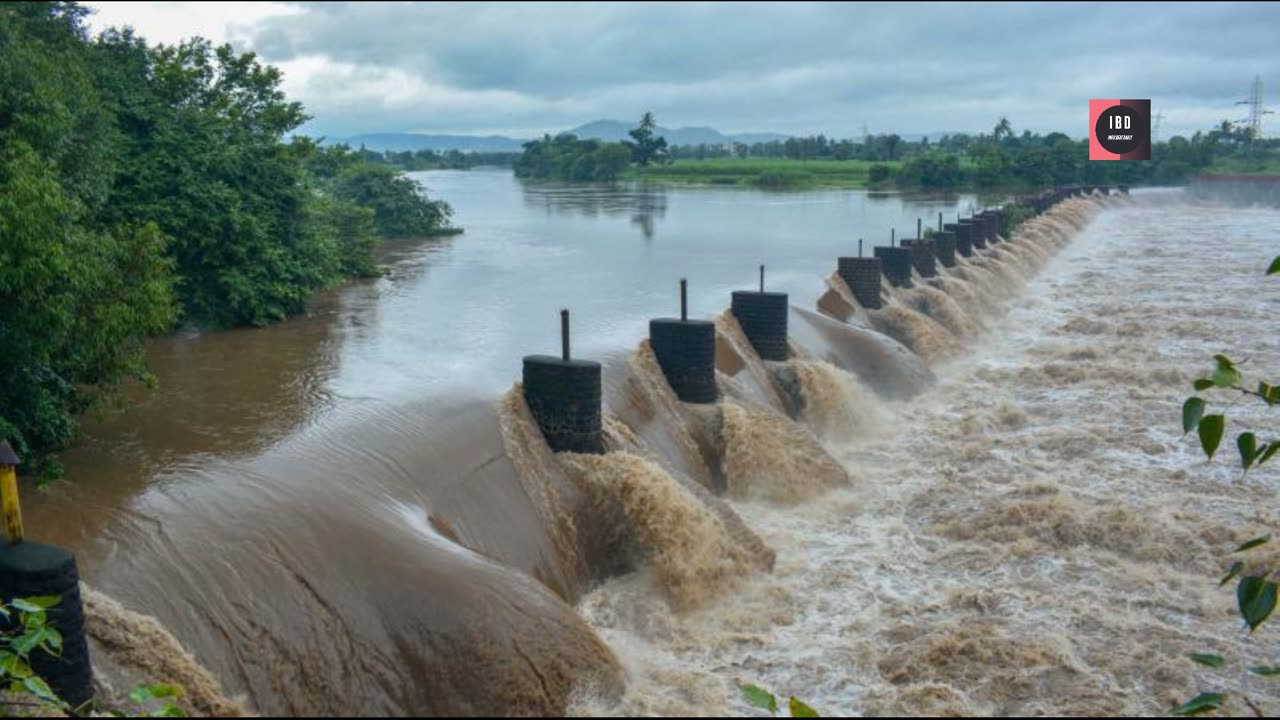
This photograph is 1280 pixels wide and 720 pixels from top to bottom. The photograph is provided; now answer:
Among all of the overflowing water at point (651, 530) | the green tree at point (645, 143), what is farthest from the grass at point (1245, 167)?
the overflowing water at point (651, 530)

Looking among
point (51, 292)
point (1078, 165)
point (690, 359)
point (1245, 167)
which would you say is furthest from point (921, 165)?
point (51, 292)

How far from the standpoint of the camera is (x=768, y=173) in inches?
3479

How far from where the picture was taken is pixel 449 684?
25.4ft

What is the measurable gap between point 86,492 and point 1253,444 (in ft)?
30.7

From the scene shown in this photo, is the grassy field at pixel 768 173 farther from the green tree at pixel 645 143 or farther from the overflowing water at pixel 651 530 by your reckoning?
the overflowing water at pixel 651 530

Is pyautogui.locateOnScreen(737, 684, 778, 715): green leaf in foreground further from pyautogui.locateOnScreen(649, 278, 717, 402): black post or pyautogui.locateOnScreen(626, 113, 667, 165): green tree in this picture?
pyautogui.locateOnScreen(626, 113, 667, 165): green tree

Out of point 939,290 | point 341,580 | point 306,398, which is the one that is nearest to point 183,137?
point 306,398

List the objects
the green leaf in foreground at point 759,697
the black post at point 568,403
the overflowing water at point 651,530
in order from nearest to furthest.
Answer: the green leaf in foreground at point 759,697
the overflowing water at point 651,530
the black post at point 568,403

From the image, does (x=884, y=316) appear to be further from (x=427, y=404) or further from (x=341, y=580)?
(x=341, y=580)

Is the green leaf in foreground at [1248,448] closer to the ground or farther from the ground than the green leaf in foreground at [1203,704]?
farther from the ground

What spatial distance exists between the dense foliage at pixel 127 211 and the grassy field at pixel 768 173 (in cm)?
6143

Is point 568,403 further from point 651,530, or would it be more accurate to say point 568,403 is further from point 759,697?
point 759,697

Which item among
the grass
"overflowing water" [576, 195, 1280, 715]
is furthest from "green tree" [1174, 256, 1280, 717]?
the grass

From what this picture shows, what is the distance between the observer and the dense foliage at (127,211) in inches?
374
